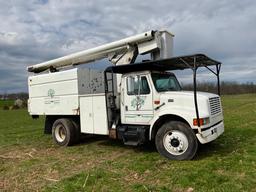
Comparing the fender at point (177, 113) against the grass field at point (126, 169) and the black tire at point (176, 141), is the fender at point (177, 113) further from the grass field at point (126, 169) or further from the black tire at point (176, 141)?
the grass field at point (126, 169)

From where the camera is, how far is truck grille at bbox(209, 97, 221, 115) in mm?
7699

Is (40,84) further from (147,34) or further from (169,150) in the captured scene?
(169,150)

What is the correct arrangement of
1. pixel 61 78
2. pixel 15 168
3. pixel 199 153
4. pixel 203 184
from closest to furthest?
pixel 203 184, pixel 15 168, pixel 199 153, pixel 61 78

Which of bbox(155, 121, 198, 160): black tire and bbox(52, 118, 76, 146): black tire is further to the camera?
bbox(52, 118, 76, 146): black tire

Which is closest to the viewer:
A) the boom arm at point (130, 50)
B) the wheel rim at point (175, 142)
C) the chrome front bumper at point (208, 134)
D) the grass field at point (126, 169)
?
the grass field at point (126, 169)

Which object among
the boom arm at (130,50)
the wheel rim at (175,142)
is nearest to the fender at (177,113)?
the wheel rim at (175,142)

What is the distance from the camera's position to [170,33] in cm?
910

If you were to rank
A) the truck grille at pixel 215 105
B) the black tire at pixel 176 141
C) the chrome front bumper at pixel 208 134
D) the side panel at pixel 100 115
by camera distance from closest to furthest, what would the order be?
the chrome front bumper at pixel 208 134, the black tire at pixel 176 141, the truck grille at pixel 215 105, the side panel at pixel 100 115

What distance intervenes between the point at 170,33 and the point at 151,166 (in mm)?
4323

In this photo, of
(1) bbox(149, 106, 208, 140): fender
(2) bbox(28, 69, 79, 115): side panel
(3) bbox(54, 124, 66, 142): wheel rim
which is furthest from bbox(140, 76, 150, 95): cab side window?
(3) bbox(54, 124, 66, 142): wheel rim

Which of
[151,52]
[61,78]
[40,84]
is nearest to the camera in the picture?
[151,52]

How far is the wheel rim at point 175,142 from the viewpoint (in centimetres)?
744

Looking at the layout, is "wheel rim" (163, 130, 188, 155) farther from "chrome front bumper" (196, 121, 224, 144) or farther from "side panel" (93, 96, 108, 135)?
→ "side panel" (93, 96, 108, 135)

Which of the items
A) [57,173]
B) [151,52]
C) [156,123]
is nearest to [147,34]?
[151,52]
